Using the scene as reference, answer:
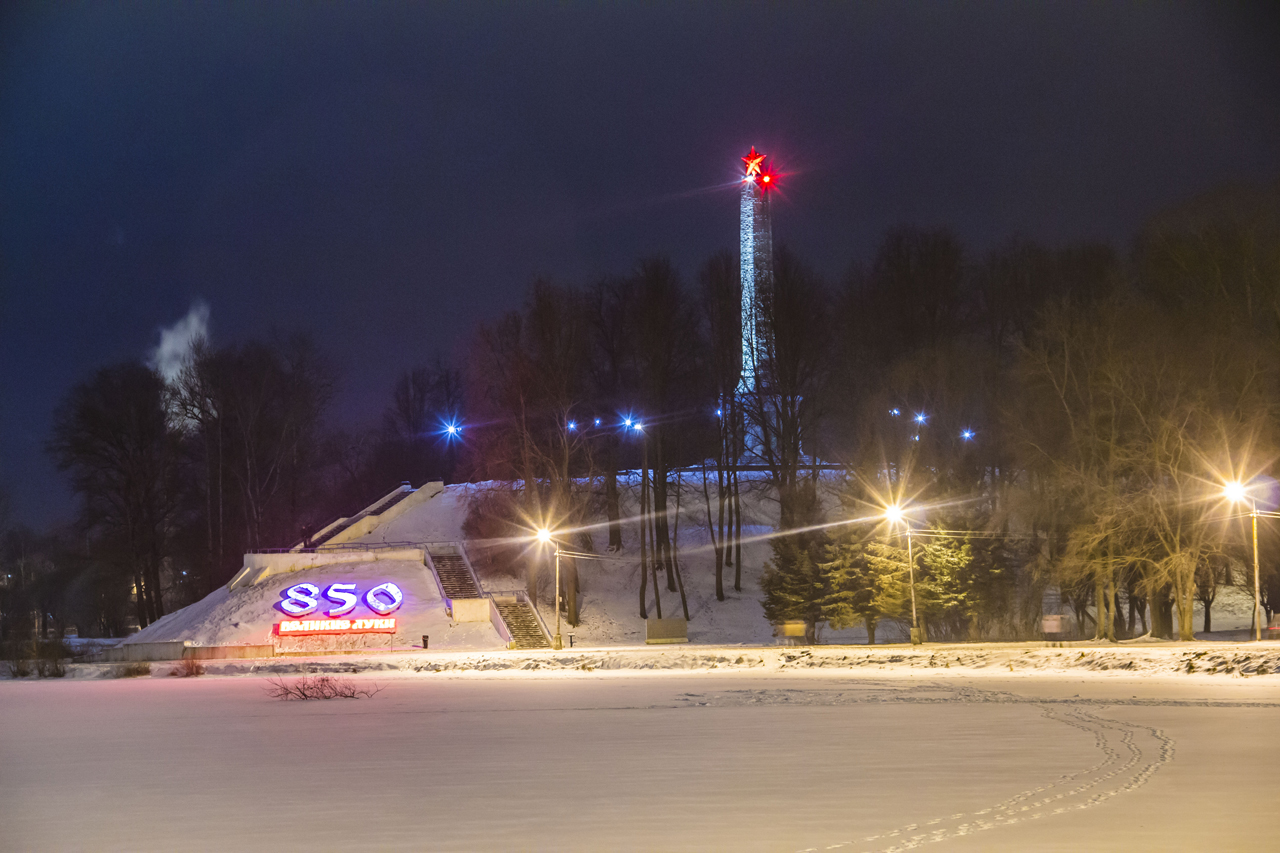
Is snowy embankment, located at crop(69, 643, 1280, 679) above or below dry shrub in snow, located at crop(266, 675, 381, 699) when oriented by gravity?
below

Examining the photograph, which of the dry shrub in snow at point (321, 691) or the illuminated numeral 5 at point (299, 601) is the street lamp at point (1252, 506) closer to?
the dry shrub in snow at point (321, 691)

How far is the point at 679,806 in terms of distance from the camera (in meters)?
10.9

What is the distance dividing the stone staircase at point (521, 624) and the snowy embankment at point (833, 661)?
18.3 ft

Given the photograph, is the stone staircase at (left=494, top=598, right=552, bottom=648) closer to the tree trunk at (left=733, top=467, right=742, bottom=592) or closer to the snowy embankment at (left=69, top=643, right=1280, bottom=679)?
the snowy embankment at (left=69, top=643, right=1280, bottom=679)

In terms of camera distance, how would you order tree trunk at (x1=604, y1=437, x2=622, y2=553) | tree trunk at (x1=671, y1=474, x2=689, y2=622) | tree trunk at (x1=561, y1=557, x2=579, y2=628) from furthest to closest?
tree trunk at (x1=604, y1=437, x2=622, y2=553), tree trunk at (x1=671, y1=474, x2=689, y2=622), tree trunk at (x1=561, y1=557, x2=579, y2=628)

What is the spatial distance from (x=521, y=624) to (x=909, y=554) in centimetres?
1660

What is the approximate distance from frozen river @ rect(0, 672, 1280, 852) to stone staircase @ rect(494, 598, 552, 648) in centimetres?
2339

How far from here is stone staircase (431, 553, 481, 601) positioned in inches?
1939

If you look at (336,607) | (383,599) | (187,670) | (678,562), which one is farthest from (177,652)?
(678,562)

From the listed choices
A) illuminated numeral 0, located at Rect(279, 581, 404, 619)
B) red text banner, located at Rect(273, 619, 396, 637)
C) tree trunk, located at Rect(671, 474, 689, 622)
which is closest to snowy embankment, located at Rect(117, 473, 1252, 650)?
tree trunk, located at Rect(671, 474, 689, 622)

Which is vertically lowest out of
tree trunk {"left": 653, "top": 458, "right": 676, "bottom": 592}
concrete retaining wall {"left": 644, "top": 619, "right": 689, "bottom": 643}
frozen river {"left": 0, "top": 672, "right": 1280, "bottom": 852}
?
concrete retaining wall {"left": 644, "top": 619, "right": 689, "bottom": 643}

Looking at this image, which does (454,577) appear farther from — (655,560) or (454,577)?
(655,560)

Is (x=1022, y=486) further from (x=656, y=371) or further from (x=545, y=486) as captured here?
(x=545, y=486)

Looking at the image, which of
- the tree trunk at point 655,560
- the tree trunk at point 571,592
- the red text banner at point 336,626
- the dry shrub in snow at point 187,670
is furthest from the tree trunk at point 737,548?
the dry shrub in snow at point 187,670
